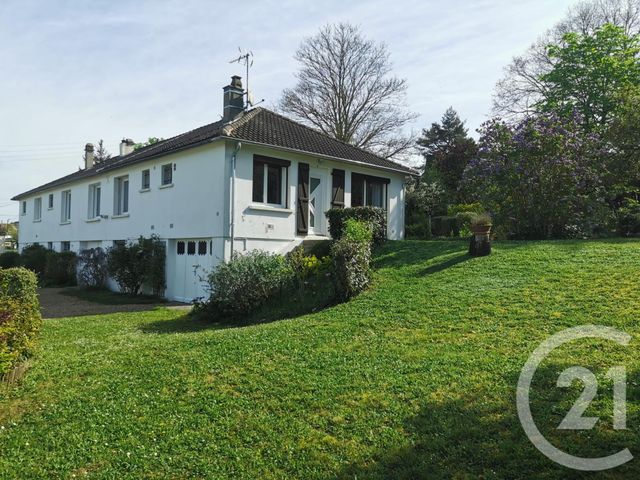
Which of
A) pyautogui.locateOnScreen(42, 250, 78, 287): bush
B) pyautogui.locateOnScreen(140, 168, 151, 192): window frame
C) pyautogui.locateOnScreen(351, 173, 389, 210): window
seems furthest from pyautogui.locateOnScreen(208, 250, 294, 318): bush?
pyautogui.locateOnScreen(42, 250, 78, 287): bush

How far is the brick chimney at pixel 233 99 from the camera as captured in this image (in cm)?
1741

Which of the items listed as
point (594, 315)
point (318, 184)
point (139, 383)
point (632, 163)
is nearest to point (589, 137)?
point (632, 163)

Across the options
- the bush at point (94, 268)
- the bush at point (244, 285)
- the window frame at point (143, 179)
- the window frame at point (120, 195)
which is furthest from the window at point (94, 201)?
the bush at point (244, 285)

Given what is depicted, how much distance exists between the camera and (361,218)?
13977mm

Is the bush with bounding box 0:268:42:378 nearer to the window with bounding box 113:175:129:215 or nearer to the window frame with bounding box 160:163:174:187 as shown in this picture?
the window frame with bounding box 160:163:174:187

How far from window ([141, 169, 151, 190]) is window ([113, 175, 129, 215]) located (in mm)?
1951

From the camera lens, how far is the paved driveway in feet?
41.3

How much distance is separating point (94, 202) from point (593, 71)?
25432mm

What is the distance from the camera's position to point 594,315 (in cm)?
690

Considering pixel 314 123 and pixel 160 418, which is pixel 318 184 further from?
pixel 314 123

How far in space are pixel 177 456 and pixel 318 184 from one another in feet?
44.1

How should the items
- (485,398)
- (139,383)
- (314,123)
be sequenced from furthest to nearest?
(314,123), (139,383), (485,398)

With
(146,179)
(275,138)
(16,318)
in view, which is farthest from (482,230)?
(146,179)

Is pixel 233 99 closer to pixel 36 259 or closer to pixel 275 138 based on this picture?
pixel 275 138
